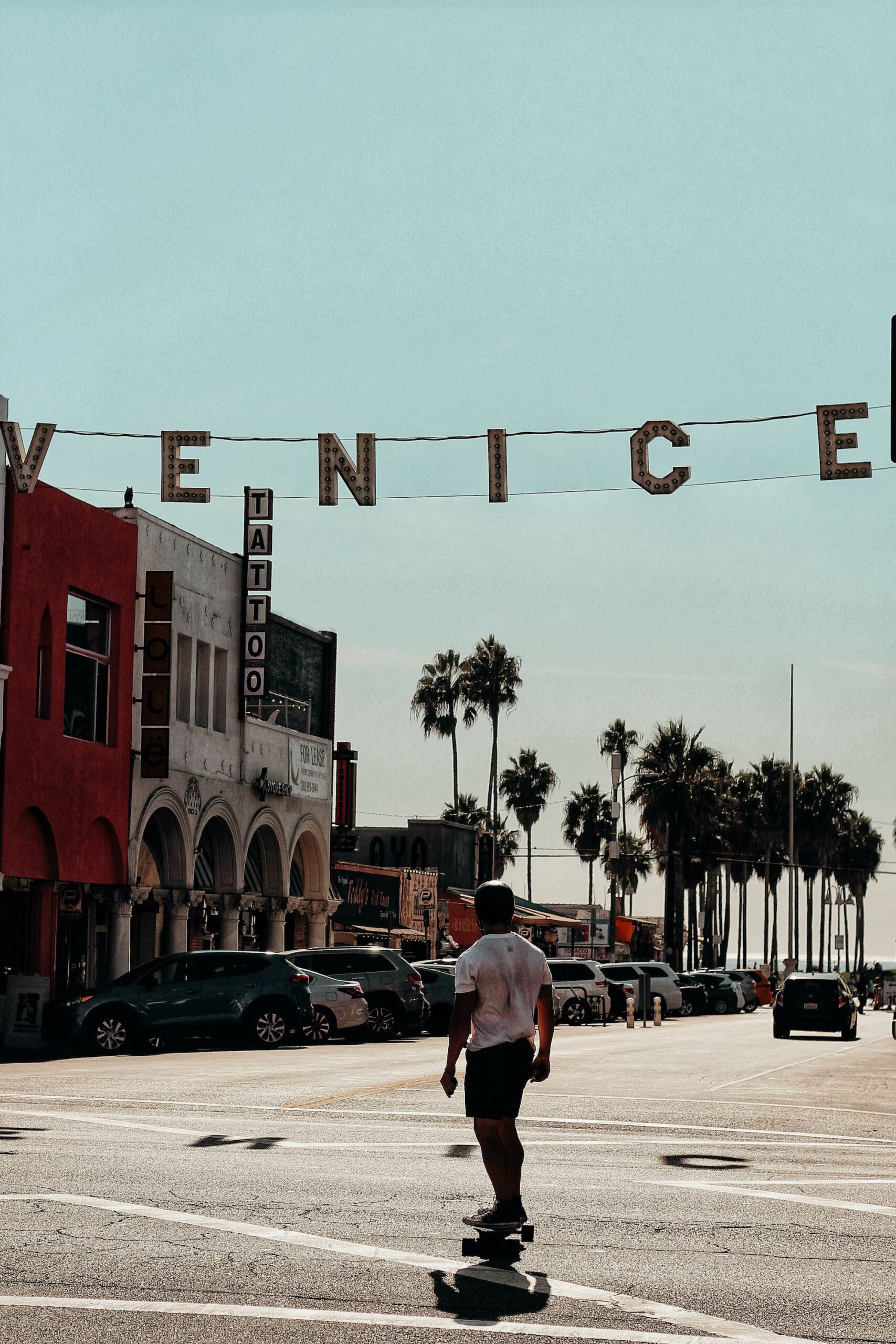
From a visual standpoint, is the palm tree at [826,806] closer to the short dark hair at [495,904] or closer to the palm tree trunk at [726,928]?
the palm tree trunk at [726,928]

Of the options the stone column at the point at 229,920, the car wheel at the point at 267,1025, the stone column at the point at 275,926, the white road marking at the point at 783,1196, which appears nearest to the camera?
the white road marking at the point at 783,1196

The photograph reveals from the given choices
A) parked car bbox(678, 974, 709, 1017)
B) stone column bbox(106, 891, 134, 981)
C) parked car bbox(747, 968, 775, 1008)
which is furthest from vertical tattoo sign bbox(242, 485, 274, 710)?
parked car bbox(747, 968, 775, 1008)

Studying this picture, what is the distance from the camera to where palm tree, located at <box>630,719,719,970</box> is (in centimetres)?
8162

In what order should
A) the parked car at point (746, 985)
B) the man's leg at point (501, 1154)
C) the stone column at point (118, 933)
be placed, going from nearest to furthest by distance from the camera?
1. the man's leg at point (501, 1154)
2. the stone column at point (118, 933)
3. the parked car at point (746, 985)

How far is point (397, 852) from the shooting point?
73.2 m

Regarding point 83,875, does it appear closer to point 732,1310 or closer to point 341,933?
point 341,933

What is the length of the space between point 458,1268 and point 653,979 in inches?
1697

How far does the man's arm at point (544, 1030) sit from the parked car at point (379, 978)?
2225 cm

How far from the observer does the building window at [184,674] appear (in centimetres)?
3900

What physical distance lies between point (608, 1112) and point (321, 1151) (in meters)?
4.59

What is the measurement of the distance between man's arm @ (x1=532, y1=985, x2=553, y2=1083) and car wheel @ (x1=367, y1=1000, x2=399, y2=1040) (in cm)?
2291

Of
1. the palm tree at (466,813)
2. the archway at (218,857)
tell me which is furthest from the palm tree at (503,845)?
the archway at (218,857)

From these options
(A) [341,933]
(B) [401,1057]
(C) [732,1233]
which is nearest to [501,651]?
(A) [341,933]

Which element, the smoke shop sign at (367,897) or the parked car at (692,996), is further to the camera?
the smoke shop sign at (367,897)
